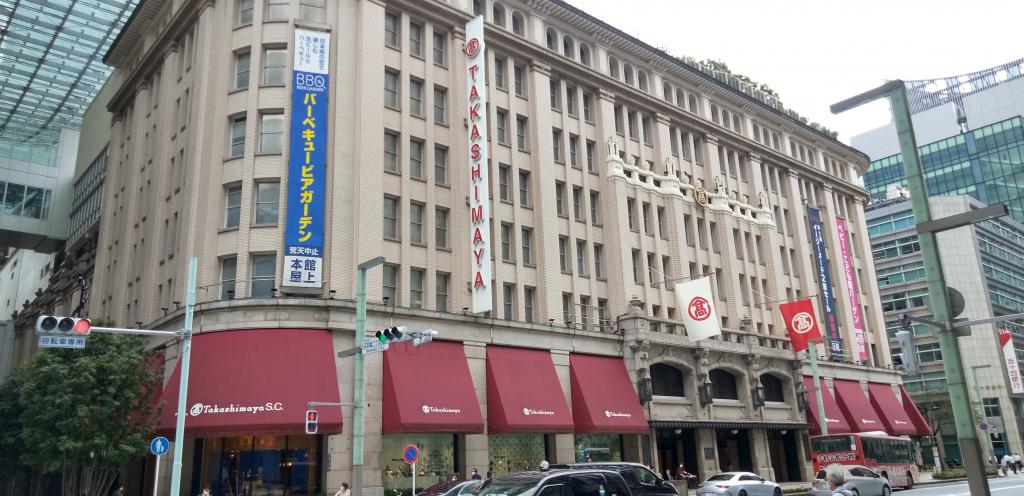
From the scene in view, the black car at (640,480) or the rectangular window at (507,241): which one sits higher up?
the rectangular window at (507,241)

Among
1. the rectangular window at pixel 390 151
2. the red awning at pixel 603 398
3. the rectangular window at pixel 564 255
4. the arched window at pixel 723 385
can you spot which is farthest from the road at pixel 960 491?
the rectangular window at pixel 390 151

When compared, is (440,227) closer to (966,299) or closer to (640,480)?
(640,480)

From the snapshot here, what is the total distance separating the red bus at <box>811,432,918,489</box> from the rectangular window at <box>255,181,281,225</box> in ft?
97.8

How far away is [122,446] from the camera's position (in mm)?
28391

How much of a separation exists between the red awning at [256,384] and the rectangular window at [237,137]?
346 inches

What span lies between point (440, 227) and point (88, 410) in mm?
16954

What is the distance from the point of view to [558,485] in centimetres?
1541

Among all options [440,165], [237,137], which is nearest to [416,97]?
[440,165]

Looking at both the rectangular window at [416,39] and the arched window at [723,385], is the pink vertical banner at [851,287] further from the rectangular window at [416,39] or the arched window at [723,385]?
the rectangular window at [416,39]

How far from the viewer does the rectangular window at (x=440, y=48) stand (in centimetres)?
4084

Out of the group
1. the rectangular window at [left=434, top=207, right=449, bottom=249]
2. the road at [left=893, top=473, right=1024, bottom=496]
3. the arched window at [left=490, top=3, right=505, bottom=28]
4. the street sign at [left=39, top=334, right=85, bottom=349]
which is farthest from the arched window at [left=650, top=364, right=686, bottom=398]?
the street sign at [left=39, top=334, right=85, bottom=349]

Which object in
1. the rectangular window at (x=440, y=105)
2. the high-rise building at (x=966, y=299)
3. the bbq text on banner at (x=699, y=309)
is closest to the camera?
the rectangular window at (x=440, y=105)

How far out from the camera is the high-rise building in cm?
8850

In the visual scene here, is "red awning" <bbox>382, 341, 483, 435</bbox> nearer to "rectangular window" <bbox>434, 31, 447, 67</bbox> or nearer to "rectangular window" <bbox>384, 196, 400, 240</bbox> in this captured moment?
"rectangular window" <bbox>384, 196, 400, 240</bbox>
